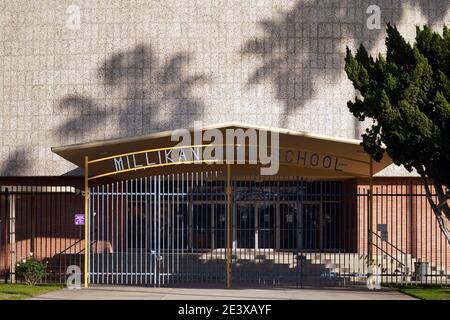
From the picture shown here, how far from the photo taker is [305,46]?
32.5 m

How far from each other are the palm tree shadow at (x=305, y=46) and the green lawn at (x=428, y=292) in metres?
10.0

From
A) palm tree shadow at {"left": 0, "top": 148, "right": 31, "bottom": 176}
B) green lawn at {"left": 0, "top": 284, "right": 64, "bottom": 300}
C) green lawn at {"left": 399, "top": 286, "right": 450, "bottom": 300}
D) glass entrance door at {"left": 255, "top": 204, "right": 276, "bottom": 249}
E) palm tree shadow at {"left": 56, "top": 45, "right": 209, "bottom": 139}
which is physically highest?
→ palm tree shadow at {"left": 56, "top": 45, "right": 209, "bottom": 139}

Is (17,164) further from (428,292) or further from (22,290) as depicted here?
(428,292)

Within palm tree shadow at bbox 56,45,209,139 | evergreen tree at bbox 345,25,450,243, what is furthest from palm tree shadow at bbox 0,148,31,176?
evergreen tree at bbox 345,25,450,243

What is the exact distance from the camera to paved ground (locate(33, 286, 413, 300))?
21.3 metres

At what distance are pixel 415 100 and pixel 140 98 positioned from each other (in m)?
14.1

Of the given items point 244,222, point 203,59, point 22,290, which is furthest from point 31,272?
point 244,222

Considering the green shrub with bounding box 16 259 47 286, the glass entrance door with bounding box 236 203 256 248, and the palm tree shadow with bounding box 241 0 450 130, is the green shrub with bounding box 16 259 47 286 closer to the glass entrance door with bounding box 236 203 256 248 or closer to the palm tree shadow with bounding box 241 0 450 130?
the palm tree shadow with bounding box 241 0 450 130

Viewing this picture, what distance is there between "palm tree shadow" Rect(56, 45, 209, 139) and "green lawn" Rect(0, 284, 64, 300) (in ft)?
30.5

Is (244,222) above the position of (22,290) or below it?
above

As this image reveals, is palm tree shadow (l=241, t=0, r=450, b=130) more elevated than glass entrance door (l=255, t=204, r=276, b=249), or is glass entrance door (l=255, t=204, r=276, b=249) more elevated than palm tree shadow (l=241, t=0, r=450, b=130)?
palm tree shadow (l=241, t=0, r=450, b=130)

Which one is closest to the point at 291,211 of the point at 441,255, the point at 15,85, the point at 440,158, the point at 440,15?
the point at 441,255

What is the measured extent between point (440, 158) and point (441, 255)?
11457mm

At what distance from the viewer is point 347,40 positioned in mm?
32469
